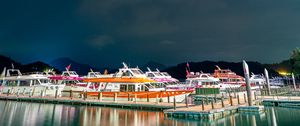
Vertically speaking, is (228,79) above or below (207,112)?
above

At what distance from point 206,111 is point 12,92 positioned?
39010mm

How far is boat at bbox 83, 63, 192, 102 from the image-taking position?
2700 cm

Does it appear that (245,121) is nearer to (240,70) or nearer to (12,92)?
(12,92)

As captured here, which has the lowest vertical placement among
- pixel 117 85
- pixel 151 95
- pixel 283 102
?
pixel 283 102

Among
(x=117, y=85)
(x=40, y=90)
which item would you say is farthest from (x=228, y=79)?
(x=40, y=90)

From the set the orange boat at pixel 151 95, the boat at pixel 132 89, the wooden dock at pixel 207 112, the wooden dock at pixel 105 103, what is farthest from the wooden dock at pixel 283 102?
the wooden dock at pixel 105 103

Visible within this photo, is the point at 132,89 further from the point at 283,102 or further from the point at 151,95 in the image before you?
the point at 283,102

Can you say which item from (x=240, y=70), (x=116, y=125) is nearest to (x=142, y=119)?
(x=116, y=125)

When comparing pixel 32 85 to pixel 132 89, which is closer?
pixel 132 89

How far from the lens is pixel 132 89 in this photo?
92.2 ft

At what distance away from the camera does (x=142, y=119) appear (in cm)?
1928

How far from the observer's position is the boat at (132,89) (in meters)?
27.0

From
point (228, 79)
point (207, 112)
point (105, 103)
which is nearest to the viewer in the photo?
point (207, 112)

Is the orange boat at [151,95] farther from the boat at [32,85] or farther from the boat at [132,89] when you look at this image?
the boat at [32,85]
